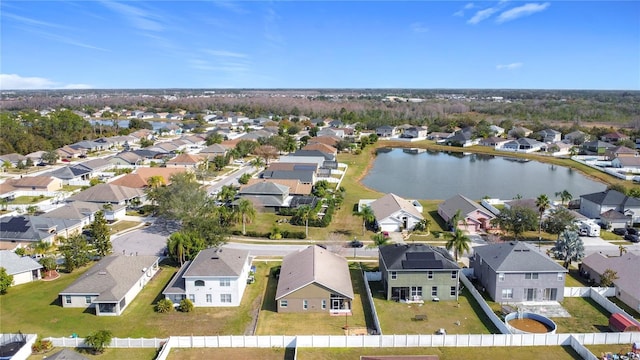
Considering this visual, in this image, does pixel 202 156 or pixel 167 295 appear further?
pixel 202 156

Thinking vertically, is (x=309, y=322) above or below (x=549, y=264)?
below

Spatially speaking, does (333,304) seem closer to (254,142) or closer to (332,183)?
(332,183)

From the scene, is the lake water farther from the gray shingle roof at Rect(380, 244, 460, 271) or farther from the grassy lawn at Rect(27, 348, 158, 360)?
the grassy lawn at Rect(27, 348, 158, 360)

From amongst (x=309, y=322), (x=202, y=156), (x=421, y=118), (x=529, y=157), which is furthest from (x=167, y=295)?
(x=421, y=118)

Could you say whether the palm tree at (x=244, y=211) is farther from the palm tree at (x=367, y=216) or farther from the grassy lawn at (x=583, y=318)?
the grassy lawn at (x=583, y=318)

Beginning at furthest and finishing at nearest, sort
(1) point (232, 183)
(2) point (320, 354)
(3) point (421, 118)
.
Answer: (3) point (421, 118), (1) point (232, 183), (2) point (320, 354)

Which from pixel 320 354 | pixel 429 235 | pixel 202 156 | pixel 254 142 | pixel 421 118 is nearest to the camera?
pixel 320 354

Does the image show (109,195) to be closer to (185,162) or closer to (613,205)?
(185,162)

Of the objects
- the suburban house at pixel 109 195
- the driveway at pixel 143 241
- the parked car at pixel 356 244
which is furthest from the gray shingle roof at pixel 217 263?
the suburban house at pixel 109 195
